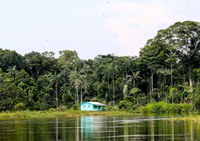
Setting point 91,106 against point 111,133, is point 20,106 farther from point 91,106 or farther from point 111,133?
point 111,133

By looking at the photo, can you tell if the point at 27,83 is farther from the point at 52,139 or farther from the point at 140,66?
the point at 52,139

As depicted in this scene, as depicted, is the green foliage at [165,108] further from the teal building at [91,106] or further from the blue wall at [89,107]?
the blue wall at [89,107]

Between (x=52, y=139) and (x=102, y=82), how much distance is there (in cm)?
5820

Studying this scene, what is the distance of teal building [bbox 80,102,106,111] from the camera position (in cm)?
8200

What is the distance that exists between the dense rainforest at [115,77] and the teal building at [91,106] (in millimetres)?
1436

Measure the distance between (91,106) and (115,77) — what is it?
8.84 meters

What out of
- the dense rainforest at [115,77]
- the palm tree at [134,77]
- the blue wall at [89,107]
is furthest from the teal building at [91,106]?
the palm tree at [134,77]

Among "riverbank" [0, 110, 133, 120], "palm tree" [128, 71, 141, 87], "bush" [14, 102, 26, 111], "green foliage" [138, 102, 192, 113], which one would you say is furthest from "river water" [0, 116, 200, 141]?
"palm tree" [128, 71, 141, 87]

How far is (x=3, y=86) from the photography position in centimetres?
7244

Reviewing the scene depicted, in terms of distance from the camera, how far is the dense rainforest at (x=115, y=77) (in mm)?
77500

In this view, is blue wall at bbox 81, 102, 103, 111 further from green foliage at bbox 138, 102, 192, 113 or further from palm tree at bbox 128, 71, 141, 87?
green foliage at bbox 138, 102, 192, 113

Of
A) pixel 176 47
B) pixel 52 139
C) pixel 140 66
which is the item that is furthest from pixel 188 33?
pixel 52 139

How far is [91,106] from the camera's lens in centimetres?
8219

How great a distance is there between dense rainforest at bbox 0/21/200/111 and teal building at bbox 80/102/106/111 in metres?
1.44
